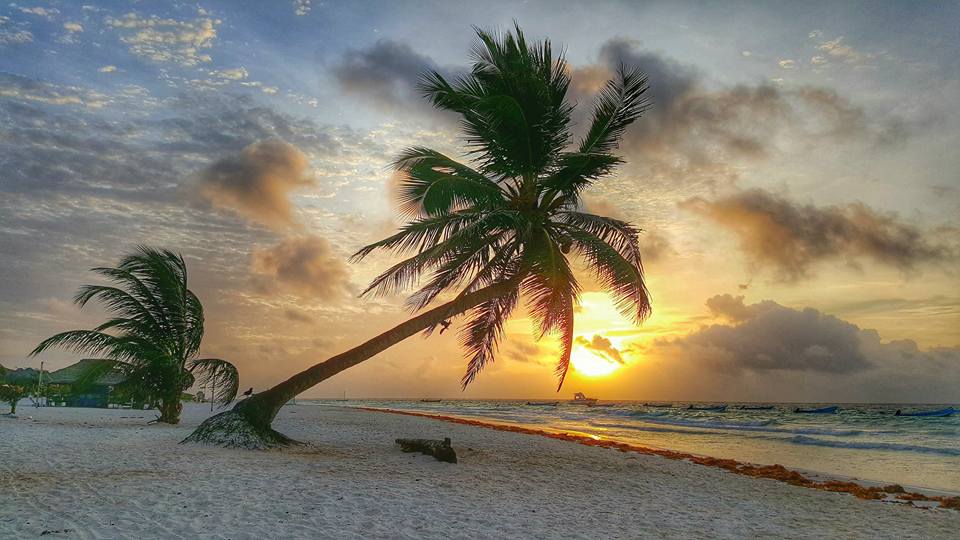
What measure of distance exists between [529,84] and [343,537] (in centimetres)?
970

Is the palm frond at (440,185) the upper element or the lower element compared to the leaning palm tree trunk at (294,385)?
upper

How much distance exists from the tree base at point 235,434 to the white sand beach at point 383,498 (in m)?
0.50

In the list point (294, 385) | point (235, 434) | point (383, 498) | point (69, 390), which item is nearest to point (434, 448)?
point (294, 385)

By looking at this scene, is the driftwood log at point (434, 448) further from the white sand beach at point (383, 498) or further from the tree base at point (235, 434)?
the tree base at point (235, 434)

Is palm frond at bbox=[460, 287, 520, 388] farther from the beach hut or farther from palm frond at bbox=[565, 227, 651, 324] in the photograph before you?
the beach hut

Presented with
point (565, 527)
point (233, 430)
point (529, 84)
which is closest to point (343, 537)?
point (565, 527)

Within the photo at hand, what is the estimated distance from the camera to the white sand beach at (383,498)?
5980 millimetres

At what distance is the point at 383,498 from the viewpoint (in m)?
7.52

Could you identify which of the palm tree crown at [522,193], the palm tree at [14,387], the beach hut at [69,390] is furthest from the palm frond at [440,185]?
the beach hut at [69,390]

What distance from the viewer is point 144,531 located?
5.41 metres

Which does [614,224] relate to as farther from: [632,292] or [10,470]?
[10,470]

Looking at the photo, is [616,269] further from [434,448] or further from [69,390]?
[69,390]

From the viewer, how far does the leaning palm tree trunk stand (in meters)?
11.7

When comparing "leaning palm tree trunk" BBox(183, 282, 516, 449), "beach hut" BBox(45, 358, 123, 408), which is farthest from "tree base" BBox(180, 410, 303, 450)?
"beach hut" BBox(45, 358, 123, 408)
